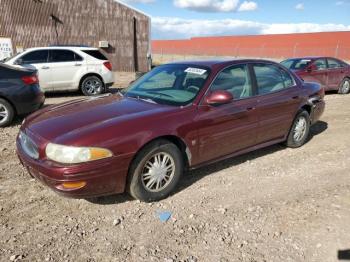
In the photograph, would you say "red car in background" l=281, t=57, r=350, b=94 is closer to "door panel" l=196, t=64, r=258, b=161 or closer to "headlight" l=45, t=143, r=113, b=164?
"door panel" l=196, t=64, r=258, b=161

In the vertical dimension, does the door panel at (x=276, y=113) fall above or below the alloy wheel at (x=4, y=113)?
above

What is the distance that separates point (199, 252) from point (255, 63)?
9.88ft

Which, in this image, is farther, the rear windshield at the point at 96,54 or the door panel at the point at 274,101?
the rear windshield at the point at 96,54

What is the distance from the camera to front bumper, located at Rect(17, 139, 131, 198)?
3.40m

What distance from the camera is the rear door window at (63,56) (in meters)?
10.8

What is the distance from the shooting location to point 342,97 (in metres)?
11.9

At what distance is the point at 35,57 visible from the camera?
419 inches

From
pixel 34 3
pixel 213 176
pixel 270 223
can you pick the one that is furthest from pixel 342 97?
pixel 34 3

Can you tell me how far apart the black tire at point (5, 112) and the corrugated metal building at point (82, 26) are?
12908 mm

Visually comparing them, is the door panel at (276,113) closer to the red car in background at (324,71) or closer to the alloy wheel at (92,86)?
the red car in background at (324,71)

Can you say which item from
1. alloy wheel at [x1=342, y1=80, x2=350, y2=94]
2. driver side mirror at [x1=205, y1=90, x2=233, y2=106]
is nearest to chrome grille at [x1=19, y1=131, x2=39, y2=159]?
driver side mirror at [x1=205, y1=90, x2=233, y2=106]

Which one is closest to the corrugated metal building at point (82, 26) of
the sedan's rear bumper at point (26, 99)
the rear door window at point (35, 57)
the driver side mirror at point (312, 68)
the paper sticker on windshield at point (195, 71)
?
the rear door window at point (35, 57)

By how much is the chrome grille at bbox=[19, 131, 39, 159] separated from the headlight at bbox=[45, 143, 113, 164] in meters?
0.29

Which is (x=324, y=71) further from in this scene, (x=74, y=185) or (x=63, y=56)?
(x=74, y=185)
